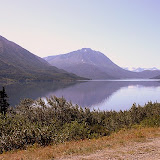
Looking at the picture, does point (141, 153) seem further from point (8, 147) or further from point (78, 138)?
point (8, 147)

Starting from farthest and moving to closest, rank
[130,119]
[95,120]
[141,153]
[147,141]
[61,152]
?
1. [95,120]
2. [130,119]
3. [147,141]
4. [61,152]
5. [141,153]

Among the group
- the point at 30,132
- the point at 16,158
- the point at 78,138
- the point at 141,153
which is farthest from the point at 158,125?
the point at 16,158

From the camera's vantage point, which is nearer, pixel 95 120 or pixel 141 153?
pixel 141 153

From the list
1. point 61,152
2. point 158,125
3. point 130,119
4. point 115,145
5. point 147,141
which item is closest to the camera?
point 61,152

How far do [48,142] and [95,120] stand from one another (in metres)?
17.8

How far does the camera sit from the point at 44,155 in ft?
41.6

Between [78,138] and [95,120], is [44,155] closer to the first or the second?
[78,138]

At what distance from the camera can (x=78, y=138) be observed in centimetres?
2011

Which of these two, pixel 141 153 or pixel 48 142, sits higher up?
pixel 141 153

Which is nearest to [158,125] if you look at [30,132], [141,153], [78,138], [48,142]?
[78,138]

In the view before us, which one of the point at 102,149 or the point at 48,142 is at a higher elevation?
the point at 102,149

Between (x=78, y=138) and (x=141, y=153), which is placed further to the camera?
(x=78, y=138)

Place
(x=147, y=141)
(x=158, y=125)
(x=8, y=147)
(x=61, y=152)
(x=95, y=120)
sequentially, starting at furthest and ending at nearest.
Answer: (x=95, y=120), (x=158, y=125), (x=8, y=147), (x=147, y=141), (x=61, y=152)

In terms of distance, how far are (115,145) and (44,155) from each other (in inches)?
234
